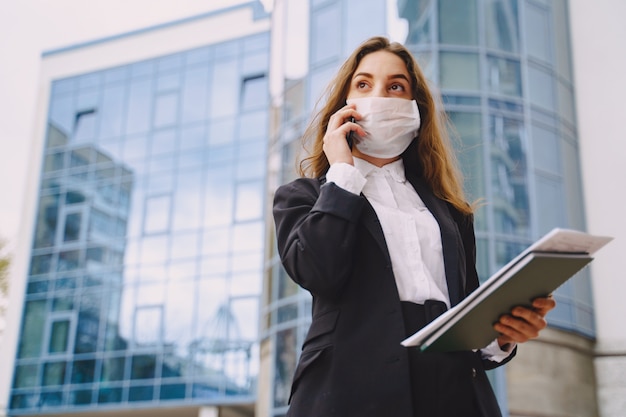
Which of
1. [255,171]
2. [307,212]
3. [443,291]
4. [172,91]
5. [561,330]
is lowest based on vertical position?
[443,291]

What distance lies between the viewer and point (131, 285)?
26000 mm

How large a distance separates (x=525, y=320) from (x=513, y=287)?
0.19 m

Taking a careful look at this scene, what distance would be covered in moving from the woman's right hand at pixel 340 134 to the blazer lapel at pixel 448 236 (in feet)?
0.89

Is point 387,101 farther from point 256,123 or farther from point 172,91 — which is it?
point 172,91

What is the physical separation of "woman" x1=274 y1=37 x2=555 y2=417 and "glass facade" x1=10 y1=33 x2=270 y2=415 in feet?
70.8

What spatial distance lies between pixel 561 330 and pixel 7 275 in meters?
24.7

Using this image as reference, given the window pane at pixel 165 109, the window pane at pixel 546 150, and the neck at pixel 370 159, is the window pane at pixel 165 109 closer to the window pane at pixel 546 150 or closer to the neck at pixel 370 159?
the window pane at pixel 546 150

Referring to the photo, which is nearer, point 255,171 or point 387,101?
point 387,101

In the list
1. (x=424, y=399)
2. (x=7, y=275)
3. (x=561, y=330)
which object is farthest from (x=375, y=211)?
(x=7, y=275)

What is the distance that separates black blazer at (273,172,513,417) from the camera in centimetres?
211

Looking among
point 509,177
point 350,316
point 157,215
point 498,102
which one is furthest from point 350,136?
point 157,215

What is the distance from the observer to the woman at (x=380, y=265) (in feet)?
6.95

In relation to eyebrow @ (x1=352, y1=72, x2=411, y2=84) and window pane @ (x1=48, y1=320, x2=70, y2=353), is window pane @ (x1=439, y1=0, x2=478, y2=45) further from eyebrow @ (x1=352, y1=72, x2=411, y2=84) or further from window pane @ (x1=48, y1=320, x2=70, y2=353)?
window pane @ (x1=48, y1=320, x2=70, y2=353)

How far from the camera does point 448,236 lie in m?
2.41
